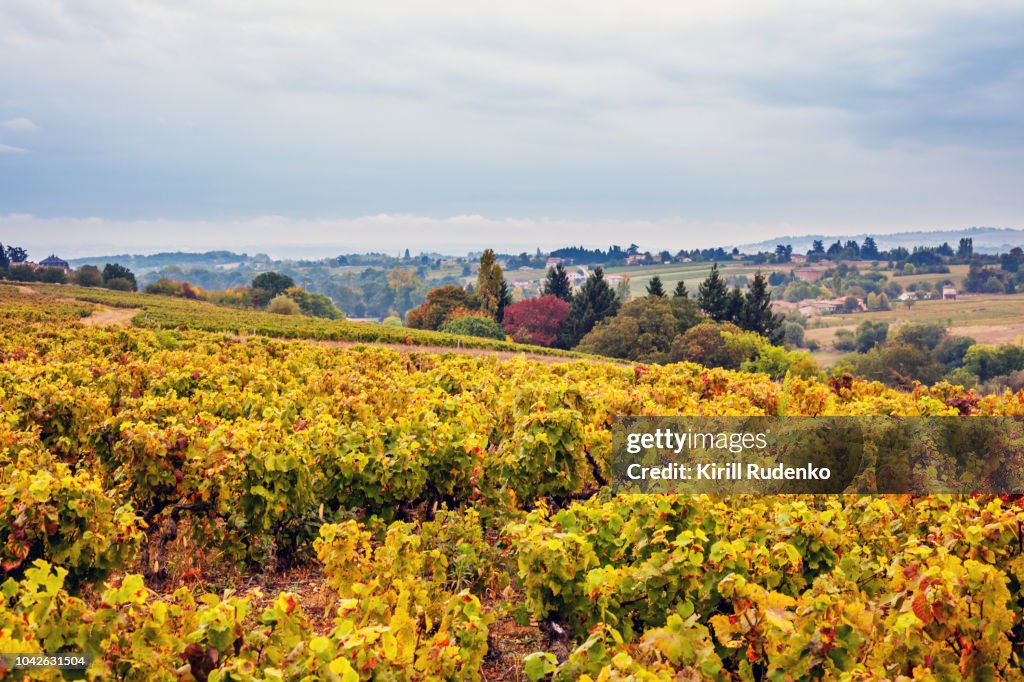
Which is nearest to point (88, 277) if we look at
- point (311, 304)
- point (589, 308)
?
→ point (311, 304)

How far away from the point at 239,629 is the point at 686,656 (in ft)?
8.81

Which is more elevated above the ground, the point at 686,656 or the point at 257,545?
the point at 686,656

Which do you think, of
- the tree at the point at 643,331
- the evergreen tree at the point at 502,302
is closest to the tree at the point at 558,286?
the evergreen tree at the point at 502,302

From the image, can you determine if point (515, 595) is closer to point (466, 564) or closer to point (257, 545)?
point (466, 564)

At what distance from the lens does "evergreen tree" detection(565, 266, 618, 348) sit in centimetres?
8681

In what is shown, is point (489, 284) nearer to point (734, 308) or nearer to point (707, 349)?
point (734, 308)

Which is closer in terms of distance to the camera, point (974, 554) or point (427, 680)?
point (427, 680)

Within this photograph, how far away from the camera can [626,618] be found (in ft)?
19.0

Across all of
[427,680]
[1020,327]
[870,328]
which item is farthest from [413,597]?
[1020,327]

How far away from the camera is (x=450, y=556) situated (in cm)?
814

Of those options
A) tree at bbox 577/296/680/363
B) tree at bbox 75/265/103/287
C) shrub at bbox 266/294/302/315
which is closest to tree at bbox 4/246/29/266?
tree at bbox 75/265/103/287

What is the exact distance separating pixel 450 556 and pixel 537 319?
78.5 m

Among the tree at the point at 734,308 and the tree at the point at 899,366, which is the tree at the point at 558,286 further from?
the tree at the point at 899,366

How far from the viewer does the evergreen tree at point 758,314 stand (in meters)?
85.9
